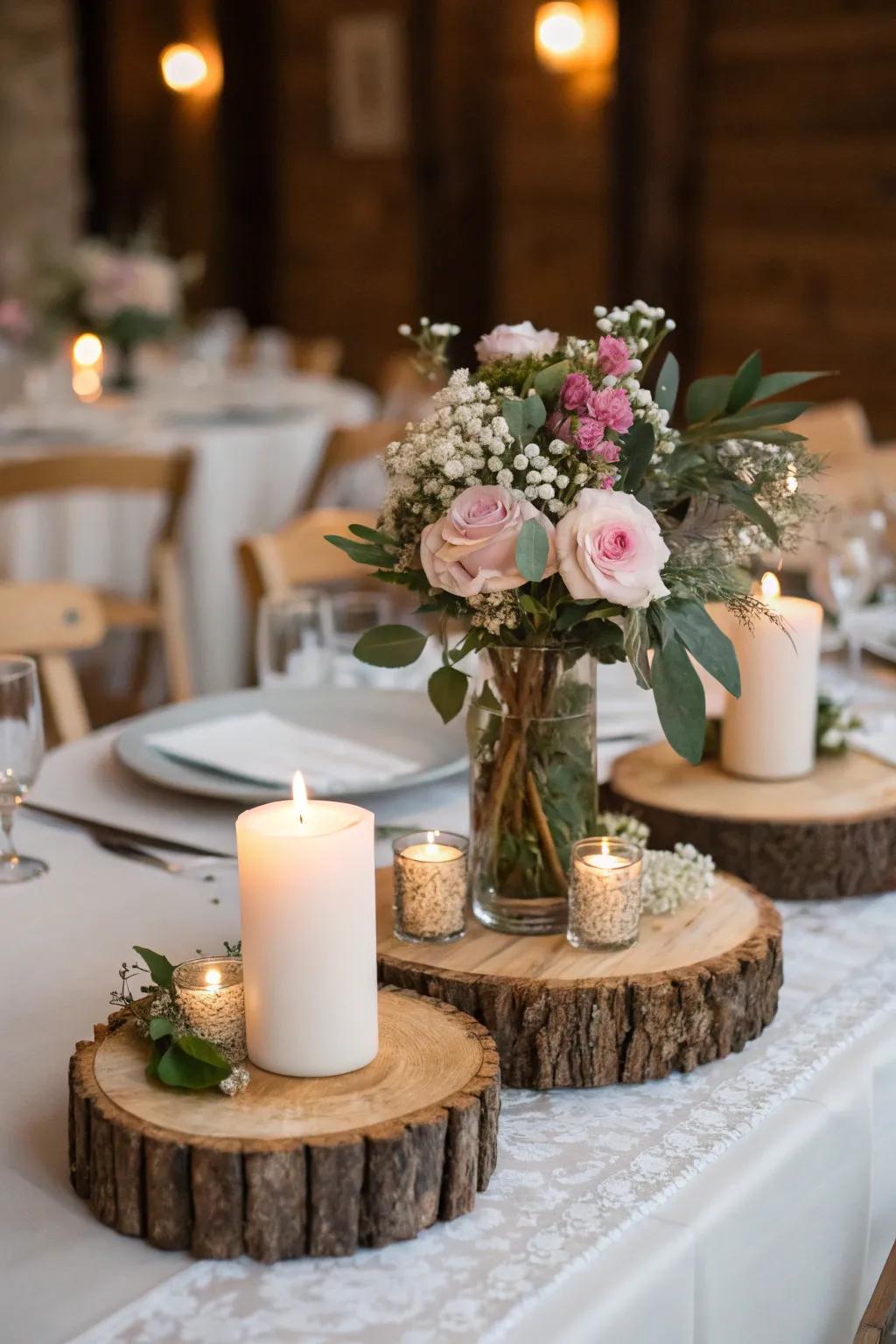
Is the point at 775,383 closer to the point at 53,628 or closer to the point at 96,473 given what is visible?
the point at 53,628

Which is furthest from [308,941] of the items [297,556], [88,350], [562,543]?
[88,350]

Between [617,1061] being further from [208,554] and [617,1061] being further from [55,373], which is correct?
[55,373]

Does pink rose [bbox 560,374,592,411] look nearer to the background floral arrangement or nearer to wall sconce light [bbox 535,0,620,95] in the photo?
the background floral arrangement

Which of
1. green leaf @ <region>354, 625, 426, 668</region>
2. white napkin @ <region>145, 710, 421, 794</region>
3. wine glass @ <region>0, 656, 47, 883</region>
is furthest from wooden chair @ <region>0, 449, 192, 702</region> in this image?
green leaf @ <region>354, 625, 426, 668</region>

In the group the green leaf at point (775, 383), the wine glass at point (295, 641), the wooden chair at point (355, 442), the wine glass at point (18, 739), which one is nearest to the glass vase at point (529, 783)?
the green leaf at point (775, 383)

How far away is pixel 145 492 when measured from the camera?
358 centimetres

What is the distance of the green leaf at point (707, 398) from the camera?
1107 millimetres

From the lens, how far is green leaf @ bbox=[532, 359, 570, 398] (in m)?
1.00

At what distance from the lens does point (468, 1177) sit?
31.8 inches

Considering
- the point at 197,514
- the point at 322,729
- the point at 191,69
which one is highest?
the point at 191,69

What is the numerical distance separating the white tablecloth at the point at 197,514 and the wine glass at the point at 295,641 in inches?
84.0

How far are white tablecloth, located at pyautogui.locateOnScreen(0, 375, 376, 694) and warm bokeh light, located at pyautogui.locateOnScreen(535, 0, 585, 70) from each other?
6.90 feet

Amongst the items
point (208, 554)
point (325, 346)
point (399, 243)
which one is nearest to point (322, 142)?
point (399, 243)

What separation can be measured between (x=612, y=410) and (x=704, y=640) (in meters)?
0.16
